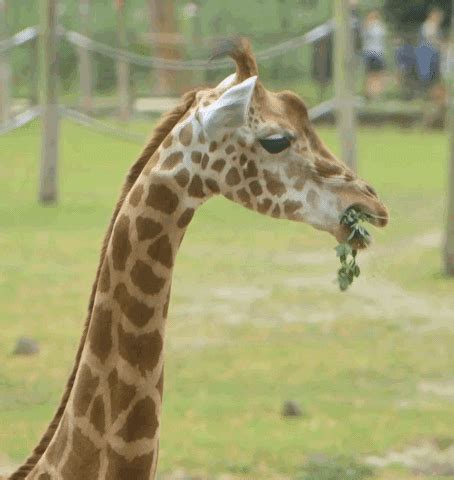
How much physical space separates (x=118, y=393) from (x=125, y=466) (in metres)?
0.19

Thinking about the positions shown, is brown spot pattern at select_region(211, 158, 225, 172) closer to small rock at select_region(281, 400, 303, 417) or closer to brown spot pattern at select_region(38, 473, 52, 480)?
brown spot pattern at select_region(38, 473, 52, 480)

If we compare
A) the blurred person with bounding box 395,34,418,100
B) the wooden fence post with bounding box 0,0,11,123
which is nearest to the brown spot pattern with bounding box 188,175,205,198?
the wooden fence post with bounding box 0,0,11,123

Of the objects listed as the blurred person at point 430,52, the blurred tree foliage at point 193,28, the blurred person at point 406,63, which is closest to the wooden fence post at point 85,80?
the blurred tree foliage at point 193,28

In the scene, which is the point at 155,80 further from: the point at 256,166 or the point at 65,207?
the point at 256,166

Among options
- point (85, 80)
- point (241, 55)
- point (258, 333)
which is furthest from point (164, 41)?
point (241, 55)

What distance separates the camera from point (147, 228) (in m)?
3.92

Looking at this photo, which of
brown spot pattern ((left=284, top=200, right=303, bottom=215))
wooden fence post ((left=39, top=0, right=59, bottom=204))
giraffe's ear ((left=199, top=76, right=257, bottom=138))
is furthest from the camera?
wooden fence post ((left=39, top=0, right=59, bottom=204))

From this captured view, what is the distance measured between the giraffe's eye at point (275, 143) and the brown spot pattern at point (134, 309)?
1.75 feet

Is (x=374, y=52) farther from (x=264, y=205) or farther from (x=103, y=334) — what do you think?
(x=103, y=334)

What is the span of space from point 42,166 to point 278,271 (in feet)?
12.8

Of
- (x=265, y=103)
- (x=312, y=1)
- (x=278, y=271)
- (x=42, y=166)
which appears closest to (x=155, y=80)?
(x=312, y=1)

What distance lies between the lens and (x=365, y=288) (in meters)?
12.2

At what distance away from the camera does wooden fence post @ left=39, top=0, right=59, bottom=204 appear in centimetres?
1553

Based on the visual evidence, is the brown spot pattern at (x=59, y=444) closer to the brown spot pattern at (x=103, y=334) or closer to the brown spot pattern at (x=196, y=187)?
the brown spot pattern at (x=103, y=334)
